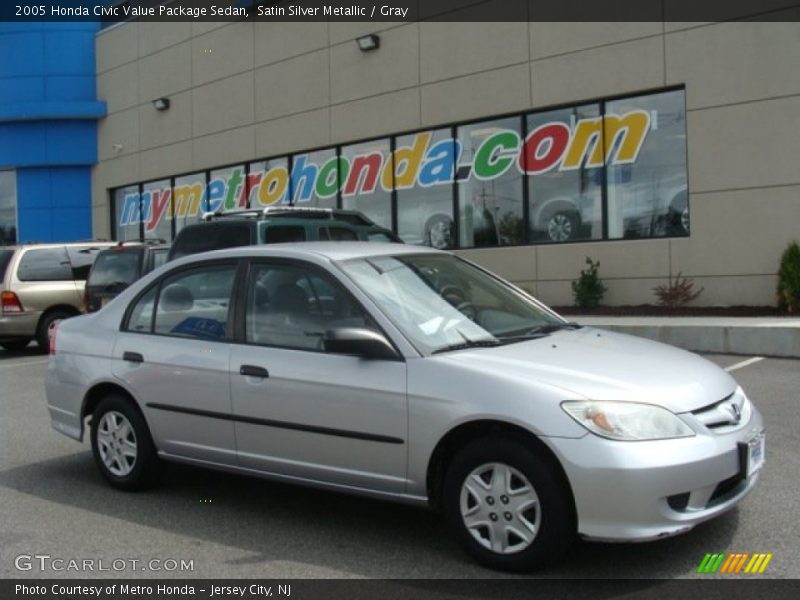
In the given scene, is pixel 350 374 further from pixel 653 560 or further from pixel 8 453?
pixel 8 453

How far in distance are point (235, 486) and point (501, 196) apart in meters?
12.3

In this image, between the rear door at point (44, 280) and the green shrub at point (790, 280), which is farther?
the rear door at point (44, 280)

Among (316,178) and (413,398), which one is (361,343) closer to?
(413,398)

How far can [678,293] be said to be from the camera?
14688 mm

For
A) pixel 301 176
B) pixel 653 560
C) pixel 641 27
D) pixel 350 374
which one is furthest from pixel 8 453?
pixel 301 176

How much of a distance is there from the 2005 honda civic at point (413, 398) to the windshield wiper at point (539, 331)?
0.02m

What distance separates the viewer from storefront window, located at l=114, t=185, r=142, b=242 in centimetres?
2522

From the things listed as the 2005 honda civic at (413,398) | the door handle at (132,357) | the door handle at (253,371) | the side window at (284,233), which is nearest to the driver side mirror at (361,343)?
the 2005 honda civic at (413,398)

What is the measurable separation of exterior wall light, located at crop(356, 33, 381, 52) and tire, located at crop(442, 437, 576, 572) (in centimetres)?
1579

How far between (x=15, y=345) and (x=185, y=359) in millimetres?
11511

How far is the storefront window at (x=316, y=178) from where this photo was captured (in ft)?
66.0

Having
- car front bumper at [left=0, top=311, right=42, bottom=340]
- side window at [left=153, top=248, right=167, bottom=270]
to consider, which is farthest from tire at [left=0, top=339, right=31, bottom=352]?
side window at [left=153, top=248, right=167, bottom=270]

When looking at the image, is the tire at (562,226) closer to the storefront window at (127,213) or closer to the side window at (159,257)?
the side window at (159,257)

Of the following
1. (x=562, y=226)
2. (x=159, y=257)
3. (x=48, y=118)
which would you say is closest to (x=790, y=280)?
(x=562, y=226)
